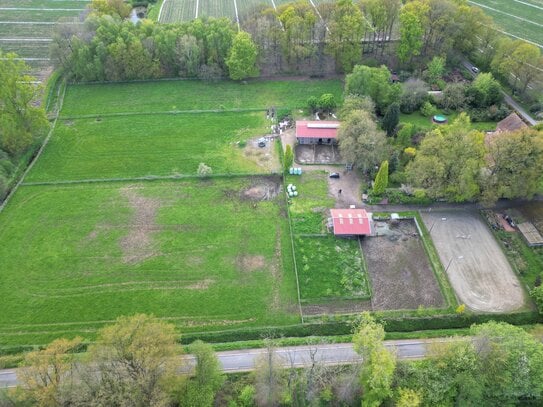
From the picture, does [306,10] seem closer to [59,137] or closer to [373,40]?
[373,40]

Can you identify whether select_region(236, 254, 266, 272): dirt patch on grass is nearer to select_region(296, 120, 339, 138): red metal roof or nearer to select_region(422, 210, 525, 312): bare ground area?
select_region(422, 210, 525, 312): bare ground area

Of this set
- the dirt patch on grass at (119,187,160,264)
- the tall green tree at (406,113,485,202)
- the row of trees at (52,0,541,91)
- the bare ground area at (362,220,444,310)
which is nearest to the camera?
the bare ground area at (362,220,444,310)

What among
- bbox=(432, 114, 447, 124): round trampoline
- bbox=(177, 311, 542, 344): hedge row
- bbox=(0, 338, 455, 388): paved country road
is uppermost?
bbox=(432, 114, 447, 124): round trampoline

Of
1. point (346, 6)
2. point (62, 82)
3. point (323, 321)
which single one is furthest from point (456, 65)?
point (62, 82)

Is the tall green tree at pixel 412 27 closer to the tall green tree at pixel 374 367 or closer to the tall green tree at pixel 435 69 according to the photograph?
the tall green tree at pixel 435 69

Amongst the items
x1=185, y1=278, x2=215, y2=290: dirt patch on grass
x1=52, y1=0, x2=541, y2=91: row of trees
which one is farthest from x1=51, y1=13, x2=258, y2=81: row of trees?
x1=185, y1=278, x2=215, y2=290: dirt patch on grass

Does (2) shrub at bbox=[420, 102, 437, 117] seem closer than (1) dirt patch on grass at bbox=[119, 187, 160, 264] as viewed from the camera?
No
